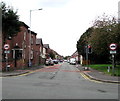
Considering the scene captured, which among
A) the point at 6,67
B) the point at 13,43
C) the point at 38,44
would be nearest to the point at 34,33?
the point at 38,44

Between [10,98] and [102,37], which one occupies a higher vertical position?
[102,37]

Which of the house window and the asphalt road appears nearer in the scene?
the asphalt road

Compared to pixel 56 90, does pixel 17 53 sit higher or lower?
higher

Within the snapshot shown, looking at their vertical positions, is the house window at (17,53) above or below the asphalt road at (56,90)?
above

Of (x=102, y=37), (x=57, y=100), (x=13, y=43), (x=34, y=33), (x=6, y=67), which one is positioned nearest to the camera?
(x=57, y=100)

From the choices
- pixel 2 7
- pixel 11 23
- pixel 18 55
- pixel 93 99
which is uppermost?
pixel 2 7

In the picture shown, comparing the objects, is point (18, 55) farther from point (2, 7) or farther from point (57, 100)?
point (57, 100)

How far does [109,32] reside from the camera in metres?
24.3

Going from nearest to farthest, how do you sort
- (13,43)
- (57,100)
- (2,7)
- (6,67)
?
(57,100)
(6,67)
(2,7)
(13,43)

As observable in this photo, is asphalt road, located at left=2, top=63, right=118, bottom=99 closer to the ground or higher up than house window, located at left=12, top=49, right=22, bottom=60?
closer to the ground

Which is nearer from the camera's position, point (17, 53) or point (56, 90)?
point (56, 90)

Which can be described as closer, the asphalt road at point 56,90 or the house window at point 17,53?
the asphalt road at point 56,90

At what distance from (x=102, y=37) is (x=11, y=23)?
43.2 ft

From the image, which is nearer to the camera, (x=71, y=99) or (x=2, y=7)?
(x=71, y=99)
